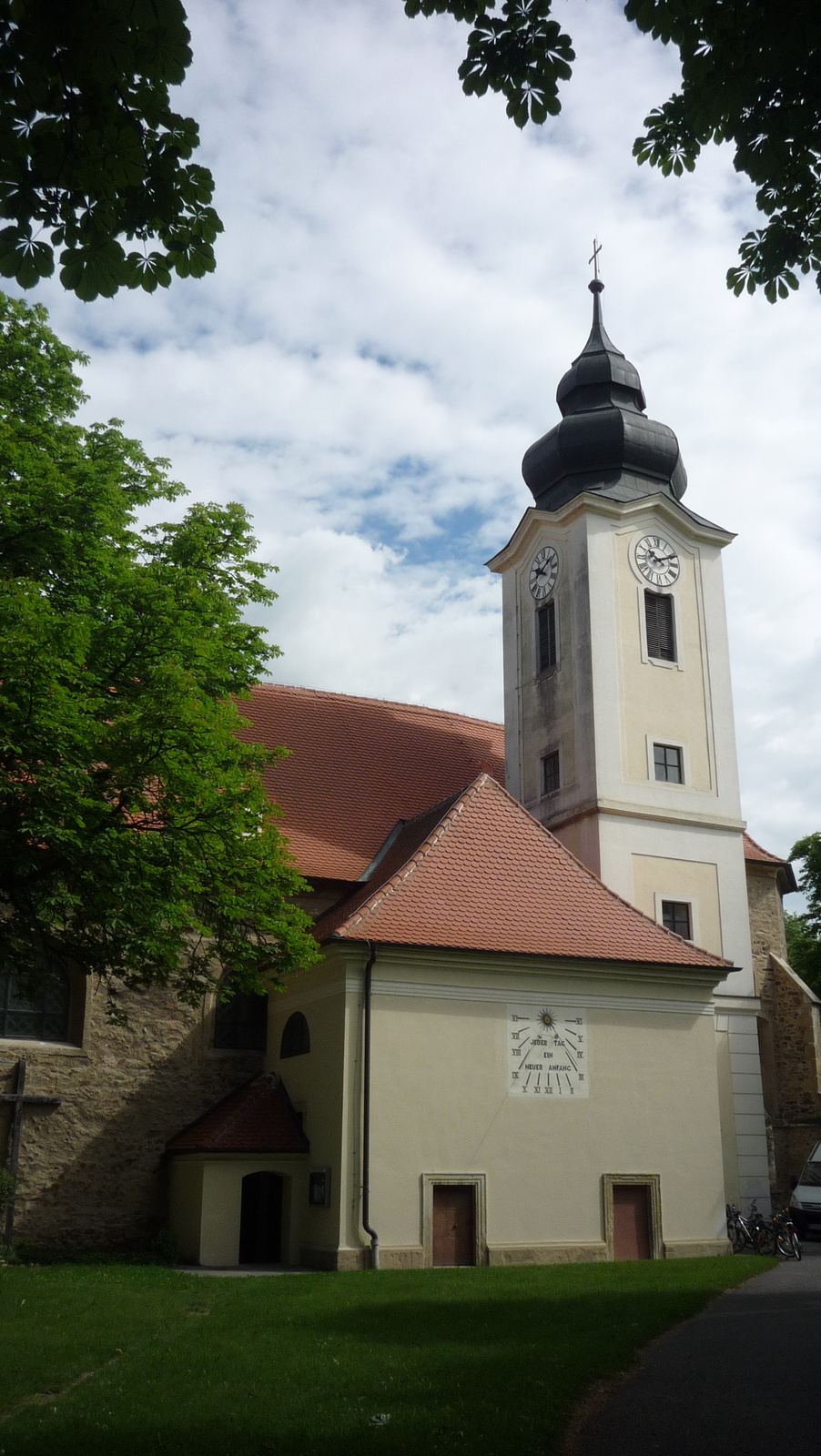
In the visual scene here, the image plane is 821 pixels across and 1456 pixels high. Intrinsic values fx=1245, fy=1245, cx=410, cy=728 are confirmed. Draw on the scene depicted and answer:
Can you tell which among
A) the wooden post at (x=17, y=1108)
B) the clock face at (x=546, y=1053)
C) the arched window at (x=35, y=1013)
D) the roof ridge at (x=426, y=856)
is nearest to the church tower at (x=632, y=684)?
the roof ridge at (x=426, y=856)

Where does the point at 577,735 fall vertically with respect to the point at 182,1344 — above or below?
above

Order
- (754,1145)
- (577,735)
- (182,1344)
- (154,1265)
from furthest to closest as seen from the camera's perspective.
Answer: (577,735)
(754,1145)
(154,1265)
(182,1344)

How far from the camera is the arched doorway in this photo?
60.7 ft

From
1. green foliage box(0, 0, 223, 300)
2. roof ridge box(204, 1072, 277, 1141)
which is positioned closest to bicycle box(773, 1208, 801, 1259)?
roof ridge box(204, 1072, 277, 1141)

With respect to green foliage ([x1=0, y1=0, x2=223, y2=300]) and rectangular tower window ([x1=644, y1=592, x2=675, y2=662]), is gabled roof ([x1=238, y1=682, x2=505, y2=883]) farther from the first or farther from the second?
green foliage ([x1=0, y1=0, x2=223, y2=300])

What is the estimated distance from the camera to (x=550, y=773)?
26578mm

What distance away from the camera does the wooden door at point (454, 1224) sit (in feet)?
56.8

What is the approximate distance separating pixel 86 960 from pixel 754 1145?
46.2 ft

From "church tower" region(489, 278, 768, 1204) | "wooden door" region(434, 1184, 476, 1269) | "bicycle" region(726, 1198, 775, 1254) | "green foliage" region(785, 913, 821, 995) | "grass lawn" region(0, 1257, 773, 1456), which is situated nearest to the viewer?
"grass lawn" region(0, 1257, 773, 1456)

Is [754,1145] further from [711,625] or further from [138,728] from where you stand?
[138,728]

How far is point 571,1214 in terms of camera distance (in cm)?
1817

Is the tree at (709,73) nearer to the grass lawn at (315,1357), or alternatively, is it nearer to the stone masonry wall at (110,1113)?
the grass lawn at (315,1357)

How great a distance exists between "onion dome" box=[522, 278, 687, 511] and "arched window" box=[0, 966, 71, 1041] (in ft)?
48.4

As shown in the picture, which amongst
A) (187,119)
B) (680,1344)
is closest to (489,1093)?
(680,1344)
